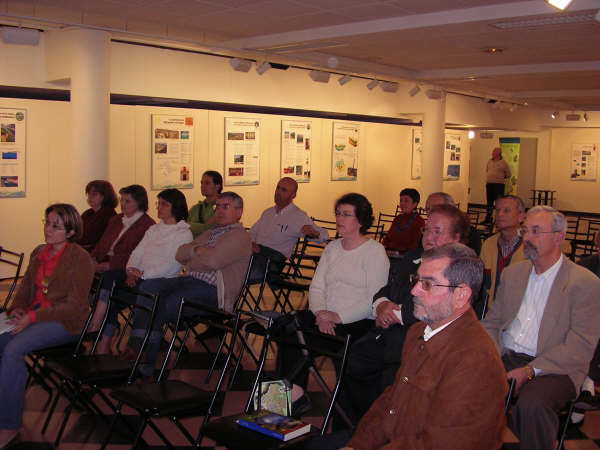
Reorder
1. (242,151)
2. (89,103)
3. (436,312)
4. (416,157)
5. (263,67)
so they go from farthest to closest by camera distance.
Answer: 1. (416,157)
2. (242,151)
3. (263,67)
4. (89,103)
5. (436,312)

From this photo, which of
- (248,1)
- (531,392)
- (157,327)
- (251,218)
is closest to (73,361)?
(157,327)

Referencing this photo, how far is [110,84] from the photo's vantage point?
852 cm

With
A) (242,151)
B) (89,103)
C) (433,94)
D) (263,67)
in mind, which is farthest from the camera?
(433,94)

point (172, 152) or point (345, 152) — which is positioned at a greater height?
point (345, 152)

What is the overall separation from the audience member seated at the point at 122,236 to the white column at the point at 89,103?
2.01 meters

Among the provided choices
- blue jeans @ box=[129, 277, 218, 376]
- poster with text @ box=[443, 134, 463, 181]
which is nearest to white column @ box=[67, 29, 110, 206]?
blue jeans @ box=[129, 277, 218, 376]

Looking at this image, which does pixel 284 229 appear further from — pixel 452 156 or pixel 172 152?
pixel 452 156

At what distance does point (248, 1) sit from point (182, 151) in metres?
3.79

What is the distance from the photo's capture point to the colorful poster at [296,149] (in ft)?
37.1

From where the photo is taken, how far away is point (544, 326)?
11.0 ft

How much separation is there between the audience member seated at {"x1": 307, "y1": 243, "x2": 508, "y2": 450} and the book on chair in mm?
297

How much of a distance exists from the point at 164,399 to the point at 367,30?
17.8 feet

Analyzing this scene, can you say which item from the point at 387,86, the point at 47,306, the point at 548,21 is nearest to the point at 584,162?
the point at 387,86

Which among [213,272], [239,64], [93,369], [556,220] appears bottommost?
[93,369]
